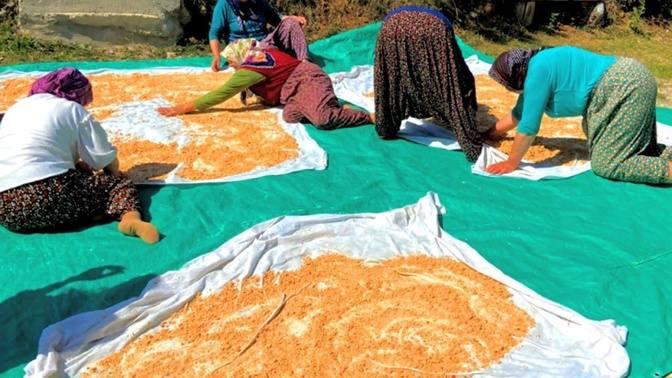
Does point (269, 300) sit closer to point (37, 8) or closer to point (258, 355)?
point (258, 355)

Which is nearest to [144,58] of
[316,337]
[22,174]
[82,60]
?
[82,60]

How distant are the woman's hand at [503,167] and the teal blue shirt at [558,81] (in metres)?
0.27

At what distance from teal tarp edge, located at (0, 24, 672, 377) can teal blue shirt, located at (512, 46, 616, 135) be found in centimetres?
47

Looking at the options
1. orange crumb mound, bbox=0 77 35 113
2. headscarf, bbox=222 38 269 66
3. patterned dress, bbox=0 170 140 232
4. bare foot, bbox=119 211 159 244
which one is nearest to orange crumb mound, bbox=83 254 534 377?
bare foot, bbox=119 211 159 244

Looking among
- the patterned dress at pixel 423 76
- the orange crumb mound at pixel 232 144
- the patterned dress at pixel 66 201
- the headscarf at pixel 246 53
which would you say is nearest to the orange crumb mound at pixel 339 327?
the patterned dress at pixel 66 201

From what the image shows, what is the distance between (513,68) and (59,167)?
2591 millimetres

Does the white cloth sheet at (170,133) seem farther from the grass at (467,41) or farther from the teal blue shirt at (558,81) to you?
the grass at (467,41)

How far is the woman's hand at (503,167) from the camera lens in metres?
3.87

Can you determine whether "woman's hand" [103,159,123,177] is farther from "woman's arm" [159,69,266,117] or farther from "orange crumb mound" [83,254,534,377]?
"woman's arm" [159,69,266,117]

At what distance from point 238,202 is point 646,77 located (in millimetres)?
2537

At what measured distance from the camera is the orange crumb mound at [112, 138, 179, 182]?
144 inches

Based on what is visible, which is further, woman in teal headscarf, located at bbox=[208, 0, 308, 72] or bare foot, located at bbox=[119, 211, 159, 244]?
woman in teal headscarf, located at bbox=[208, 0, 308, 72]

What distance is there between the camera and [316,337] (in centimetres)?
243

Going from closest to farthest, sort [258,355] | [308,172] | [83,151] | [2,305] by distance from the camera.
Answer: [258,355] → [2,305] → [83,151] → [308,172]
